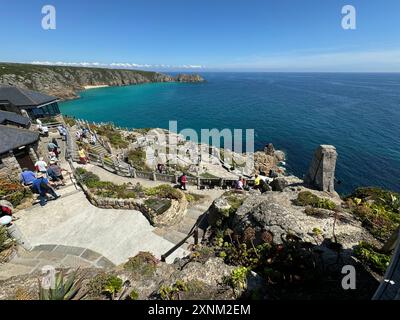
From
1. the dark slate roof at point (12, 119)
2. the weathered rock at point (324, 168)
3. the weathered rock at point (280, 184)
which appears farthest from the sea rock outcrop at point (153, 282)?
the dark slate roof at point (12, 119)

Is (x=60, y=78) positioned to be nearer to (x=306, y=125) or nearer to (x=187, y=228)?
(x=306, y=125)

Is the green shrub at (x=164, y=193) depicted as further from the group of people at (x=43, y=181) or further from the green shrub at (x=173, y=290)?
the green shrub at (x=173, y=290)

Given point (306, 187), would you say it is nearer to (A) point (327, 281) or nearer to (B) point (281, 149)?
(A) point (327, 281)

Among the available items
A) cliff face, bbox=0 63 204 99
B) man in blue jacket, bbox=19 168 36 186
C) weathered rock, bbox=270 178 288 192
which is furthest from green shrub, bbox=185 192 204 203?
cliff face, bbox=0 63 204 99

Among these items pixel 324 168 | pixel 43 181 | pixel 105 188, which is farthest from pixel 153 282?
pixel 324 168

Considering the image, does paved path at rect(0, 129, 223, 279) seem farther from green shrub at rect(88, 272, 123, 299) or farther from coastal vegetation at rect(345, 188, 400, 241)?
coastal vegetation at rect(345, 188, 400, 241)

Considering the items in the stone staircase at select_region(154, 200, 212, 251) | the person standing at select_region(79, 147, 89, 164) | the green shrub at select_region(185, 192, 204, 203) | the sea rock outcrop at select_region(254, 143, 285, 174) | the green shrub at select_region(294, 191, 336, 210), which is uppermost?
the person standing at select_region(79, 147, 89, 164)

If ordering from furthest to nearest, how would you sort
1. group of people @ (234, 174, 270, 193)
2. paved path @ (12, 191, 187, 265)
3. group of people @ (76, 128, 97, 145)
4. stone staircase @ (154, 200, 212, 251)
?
group of people @ (76, 128, 97, 145) < group of people @ (234, 174, 270, 193) < stone staircase @ (154, 200, 212, 251) < paved path @ (12, 191, 187, 265)
